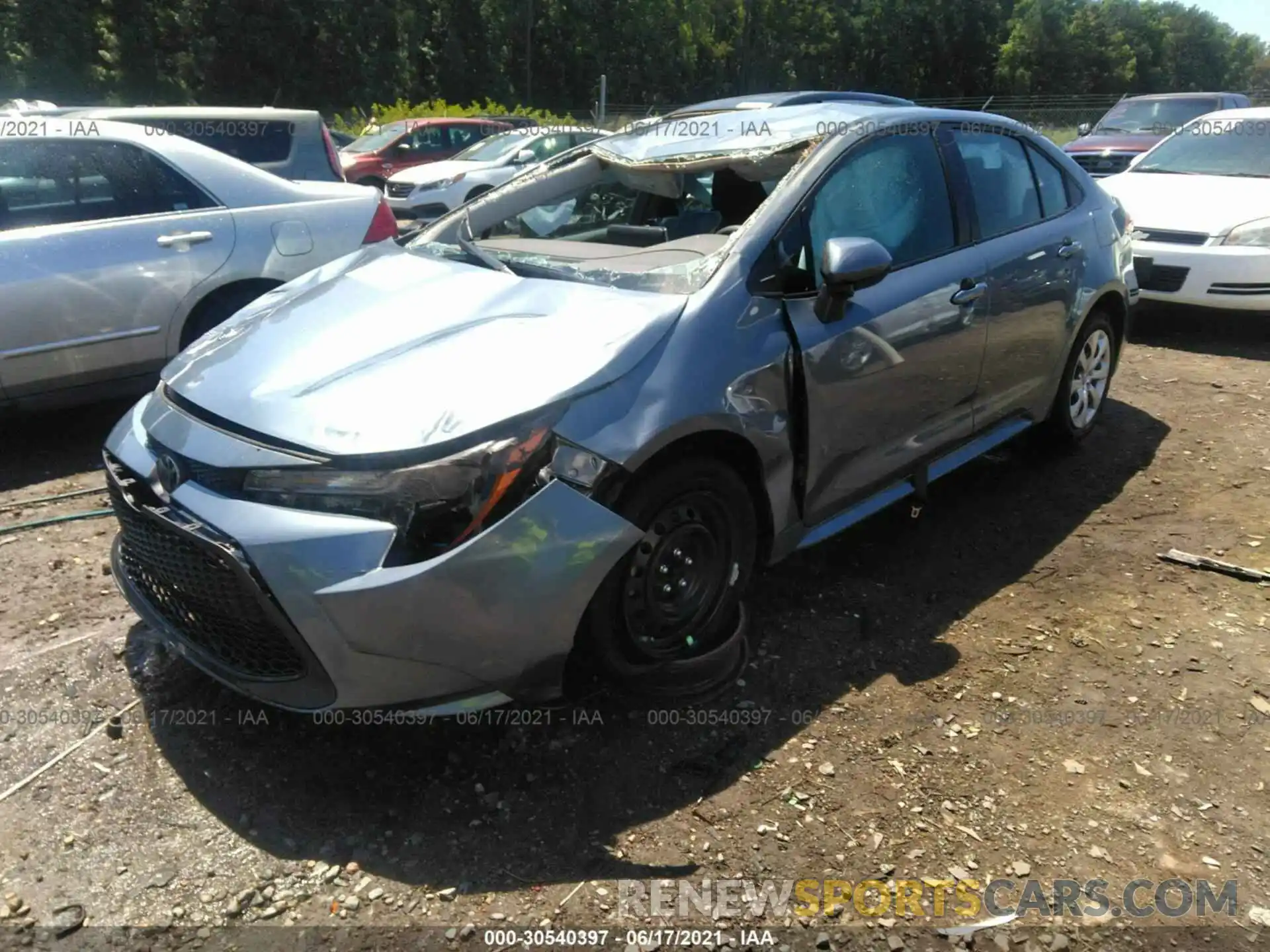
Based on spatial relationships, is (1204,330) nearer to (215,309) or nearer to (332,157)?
(332,157)

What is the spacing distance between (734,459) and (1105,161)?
1108 centimetres

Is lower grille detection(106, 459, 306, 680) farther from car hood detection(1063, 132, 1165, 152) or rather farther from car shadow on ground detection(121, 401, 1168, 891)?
car hood detection(1063, 132, 1165, 152)

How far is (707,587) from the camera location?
294cm

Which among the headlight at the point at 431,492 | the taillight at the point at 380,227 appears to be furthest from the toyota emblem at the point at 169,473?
the taillight at the point at 380,227

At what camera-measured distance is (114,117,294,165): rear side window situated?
7.25 meters

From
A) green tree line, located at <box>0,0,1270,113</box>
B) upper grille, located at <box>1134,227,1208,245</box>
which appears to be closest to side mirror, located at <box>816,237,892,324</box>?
upper grille, located at <box>1134,227,1208,245</box>

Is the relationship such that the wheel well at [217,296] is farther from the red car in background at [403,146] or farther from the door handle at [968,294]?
the red car in background at [403,146]

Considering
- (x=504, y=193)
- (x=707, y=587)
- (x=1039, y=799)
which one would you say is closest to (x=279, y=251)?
(x=504, y=193)

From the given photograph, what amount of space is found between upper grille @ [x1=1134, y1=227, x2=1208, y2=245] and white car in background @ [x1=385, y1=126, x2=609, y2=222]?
778 centimetres

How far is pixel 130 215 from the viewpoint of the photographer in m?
4.79

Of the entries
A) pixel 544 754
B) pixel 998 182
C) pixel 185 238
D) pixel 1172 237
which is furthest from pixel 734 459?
pixel 1172 237

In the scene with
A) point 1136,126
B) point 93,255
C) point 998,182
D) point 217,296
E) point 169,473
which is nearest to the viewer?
point 169,473

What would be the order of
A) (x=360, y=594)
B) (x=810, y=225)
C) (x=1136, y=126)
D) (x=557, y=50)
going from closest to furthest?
(x=360, y=594) → (x=810, y=225) → (x=1136, y=126) → (x=557, y=50)

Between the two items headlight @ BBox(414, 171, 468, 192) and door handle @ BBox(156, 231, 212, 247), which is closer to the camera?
door handle @ BBox(156, 231, 212, 247)
